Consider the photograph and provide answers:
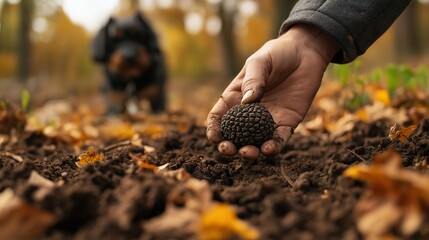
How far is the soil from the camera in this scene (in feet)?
3.81

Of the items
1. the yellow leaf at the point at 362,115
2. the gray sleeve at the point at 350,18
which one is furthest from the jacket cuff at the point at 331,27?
the yellow leaf at the point at 362,115

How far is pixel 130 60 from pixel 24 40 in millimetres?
9106

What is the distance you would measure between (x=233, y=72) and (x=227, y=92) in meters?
12.5

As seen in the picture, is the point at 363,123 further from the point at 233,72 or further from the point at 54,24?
the point at 54,24

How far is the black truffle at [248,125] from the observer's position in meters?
1.94

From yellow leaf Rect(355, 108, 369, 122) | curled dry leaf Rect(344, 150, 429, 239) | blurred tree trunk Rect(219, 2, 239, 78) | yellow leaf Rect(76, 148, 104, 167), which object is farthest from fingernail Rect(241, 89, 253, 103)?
blurred tree trunk Rect(219, 2, 239, 78)

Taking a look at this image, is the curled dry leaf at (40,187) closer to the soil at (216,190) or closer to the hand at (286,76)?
the soil at (216,190)

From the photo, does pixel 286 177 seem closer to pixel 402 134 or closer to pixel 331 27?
pixel 402 134

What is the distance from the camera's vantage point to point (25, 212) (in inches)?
44.8

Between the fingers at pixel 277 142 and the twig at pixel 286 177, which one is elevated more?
the fingers at pixel 277 142

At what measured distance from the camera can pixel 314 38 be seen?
2312 mm

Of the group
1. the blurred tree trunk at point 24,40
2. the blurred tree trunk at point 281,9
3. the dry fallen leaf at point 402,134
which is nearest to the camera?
the dry fallen leaf at point 402,134

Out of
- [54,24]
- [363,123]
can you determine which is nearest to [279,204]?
[363,123]

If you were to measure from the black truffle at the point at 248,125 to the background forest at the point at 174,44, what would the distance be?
323 inches
